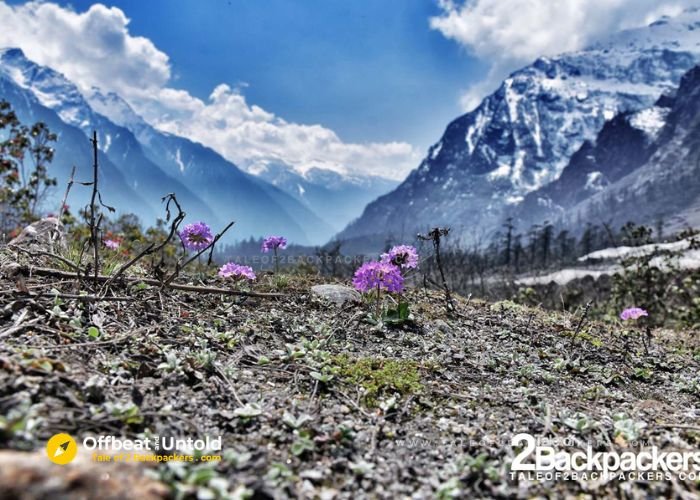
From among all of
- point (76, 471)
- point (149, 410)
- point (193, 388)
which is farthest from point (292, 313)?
point (76, 471)

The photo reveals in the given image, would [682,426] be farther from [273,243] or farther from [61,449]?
[273,243]

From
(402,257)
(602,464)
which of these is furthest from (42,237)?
(602,464)

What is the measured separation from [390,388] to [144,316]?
2017 millimetres

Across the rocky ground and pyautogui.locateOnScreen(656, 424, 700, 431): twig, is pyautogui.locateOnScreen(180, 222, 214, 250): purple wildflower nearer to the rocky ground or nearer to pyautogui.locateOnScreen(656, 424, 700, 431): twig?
the rocky ground

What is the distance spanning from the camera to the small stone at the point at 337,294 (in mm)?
5016

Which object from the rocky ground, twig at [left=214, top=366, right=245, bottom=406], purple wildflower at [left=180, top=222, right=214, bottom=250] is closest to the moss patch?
the rocky ground

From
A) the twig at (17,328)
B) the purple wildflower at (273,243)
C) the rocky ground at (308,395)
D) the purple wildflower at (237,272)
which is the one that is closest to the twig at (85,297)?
the rocky ground at (308,395)

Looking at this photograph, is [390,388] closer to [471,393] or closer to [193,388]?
[471,393]

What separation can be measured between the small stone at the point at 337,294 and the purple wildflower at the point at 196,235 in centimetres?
131

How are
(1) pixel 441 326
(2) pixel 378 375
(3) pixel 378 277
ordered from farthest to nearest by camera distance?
(1) pixel 441 326
(3) pixel 378 277
(2) pixel 378 375

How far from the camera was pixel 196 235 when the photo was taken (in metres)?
4.81

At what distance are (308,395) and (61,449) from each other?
1305 mm

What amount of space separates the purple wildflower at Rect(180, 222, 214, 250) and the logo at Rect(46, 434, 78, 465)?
3051mm

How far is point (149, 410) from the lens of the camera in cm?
225
